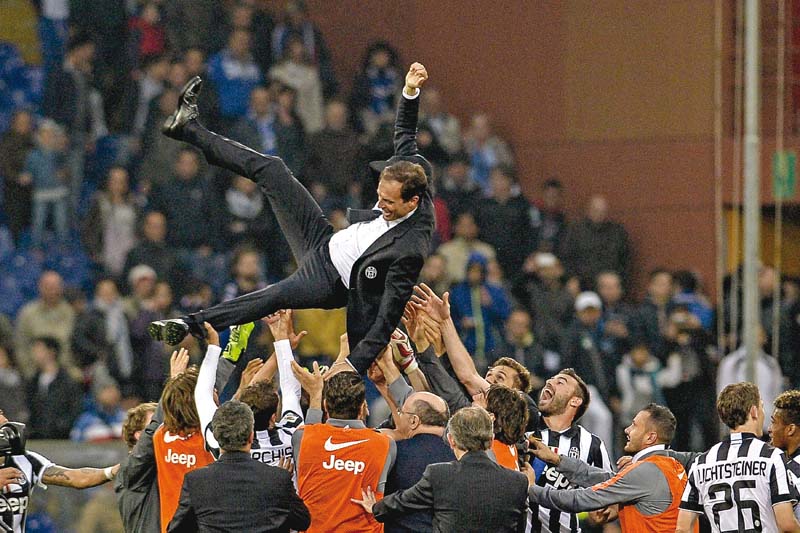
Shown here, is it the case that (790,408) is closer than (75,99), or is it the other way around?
(790,408)

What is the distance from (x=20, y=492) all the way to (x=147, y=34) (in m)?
8.45

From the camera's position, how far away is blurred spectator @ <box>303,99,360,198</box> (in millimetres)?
15867

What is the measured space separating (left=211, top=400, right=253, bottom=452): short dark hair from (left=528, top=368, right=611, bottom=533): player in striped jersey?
1727 mm

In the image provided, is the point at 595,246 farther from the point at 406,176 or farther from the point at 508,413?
the point at 508,413

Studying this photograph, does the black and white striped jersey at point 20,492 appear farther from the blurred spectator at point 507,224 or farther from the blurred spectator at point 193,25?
the blurred spectator at point 193,25

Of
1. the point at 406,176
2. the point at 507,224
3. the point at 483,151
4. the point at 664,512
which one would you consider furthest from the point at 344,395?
the point at 483,151

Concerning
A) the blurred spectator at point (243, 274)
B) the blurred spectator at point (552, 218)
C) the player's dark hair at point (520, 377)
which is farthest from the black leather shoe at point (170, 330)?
the blurred spectator at point (552, 218)

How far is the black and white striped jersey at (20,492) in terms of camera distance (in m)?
8.37

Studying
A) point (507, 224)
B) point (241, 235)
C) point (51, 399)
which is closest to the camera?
point (51, 399)

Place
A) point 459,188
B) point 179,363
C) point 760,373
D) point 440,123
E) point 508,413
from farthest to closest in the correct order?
point 440,123, point 459,188, point 760,373, point 179,363, point 508,413

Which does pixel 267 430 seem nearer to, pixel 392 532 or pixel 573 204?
pixel 392 532

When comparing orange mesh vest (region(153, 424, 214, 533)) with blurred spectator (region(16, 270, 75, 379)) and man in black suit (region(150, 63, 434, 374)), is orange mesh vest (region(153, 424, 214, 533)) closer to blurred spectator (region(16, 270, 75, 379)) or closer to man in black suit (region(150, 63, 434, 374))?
man in black suit (region(150, 63, 434, 374))

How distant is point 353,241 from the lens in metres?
8.25

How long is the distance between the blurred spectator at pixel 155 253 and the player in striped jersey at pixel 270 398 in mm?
5636
